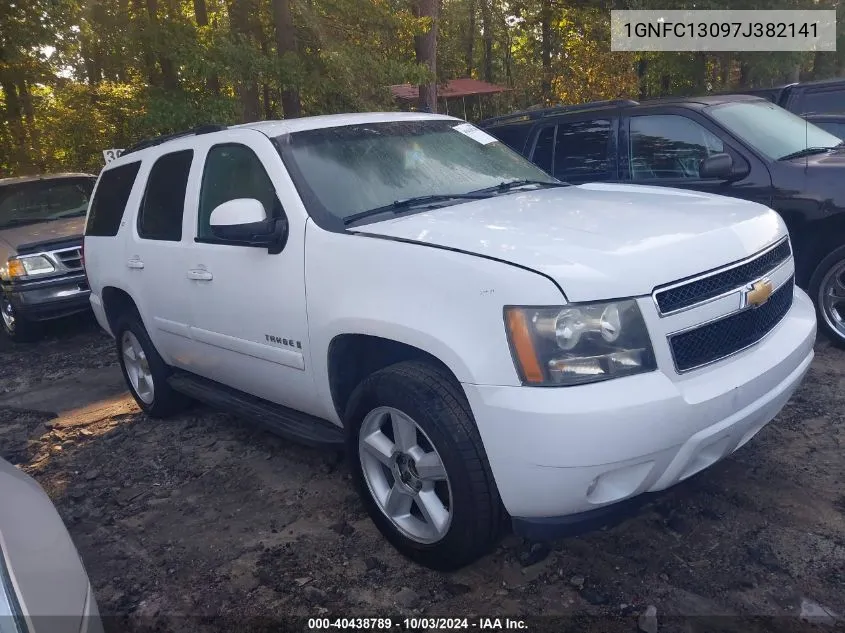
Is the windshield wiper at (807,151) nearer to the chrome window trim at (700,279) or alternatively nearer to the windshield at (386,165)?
the windshield at (386,165)

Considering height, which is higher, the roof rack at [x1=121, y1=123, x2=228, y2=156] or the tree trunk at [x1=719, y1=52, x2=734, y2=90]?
the tree trunk at [x1=719, y1=52, x2=734, y2=90]

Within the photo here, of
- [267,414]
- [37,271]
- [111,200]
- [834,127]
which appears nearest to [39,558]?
[267,414]

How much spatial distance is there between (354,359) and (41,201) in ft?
24.6

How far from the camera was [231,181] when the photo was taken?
158 inches

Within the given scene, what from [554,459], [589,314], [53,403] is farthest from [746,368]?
[53,403]

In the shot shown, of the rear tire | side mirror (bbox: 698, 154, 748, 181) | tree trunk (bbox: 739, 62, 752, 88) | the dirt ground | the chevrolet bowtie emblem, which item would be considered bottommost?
the dirt ground

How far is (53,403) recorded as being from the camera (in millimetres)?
6141

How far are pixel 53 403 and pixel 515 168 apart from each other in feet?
14.2

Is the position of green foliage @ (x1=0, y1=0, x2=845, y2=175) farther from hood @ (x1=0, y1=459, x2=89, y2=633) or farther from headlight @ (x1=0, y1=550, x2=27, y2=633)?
headlight @ (x1=0, y1=550, x2=27, y2=633)

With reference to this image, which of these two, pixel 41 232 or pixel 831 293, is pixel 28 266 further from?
pixel 831 293

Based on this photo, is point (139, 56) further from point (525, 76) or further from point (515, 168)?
point (525, 76)

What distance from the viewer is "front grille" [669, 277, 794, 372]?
2627 mm

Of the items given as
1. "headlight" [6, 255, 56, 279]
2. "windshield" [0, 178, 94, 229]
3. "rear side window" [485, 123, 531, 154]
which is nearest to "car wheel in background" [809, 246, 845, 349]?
"rear side window" [485, 123, 531, 154]

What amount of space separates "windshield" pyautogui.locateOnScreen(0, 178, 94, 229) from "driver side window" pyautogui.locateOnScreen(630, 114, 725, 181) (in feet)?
22.0
